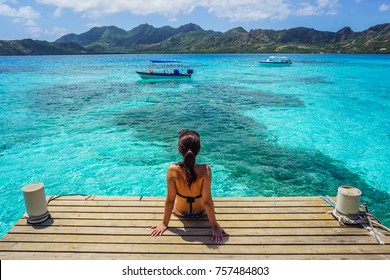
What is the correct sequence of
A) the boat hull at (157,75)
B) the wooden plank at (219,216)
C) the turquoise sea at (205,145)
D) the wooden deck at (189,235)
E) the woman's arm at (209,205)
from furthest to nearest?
the boat hull at (157,75) → the turquoise sea at (205,145) → the wooden plank at (219,216) → the woman's arm at (209,205) → the wooden deck at (189,235)

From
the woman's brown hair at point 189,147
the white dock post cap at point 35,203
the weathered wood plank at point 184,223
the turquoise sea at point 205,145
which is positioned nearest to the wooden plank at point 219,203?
the weathered wood plank at point 184,223

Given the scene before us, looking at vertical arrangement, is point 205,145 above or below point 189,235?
below

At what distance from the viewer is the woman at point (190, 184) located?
3853 mm

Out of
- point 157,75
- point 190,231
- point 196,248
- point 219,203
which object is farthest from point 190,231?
point 157,75

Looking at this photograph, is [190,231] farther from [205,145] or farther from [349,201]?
[205,145]

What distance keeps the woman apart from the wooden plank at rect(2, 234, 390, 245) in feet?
0.57

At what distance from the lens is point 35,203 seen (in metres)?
4.62

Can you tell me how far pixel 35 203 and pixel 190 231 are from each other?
2721 millimetres

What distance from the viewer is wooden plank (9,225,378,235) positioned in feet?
14.5

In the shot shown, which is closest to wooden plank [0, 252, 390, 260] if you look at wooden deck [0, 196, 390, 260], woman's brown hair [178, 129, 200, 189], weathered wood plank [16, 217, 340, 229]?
wooden deck [0, 196, 390, 260]

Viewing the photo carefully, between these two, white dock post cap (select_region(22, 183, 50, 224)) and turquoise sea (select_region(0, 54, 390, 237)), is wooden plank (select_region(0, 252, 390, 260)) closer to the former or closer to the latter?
white dock post cap (select_region(22, 183, 50, 224))

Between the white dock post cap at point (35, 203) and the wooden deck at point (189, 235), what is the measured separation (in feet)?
0.45

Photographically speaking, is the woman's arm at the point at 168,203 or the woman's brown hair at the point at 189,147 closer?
the woman's brown hair at the point at 189,147

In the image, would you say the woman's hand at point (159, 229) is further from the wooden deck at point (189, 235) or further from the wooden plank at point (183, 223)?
the wooden plank at point (183, 223)
